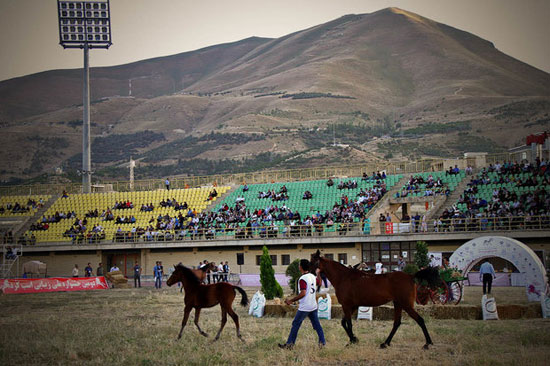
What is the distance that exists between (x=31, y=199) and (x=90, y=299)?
3200cm

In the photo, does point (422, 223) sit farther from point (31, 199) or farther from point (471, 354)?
point (31, 199)

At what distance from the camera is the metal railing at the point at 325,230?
38938mm

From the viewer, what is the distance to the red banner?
123ft

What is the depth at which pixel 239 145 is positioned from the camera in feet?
504

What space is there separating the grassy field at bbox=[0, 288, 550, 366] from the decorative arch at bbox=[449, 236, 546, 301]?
4825 mm

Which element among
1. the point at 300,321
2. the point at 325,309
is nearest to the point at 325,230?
the point at 325,309

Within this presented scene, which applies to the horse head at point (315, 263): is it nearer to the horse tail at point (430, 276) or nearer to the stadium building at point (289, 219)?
the horse tail at point (430, 276)

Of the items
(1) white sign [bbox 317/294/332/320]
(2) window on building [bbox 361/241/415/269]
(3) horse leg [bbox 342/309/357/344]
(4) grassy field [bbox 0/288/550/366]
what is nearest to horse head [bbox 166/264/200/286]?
(4) grassy field [bbox 0/288/550/366]

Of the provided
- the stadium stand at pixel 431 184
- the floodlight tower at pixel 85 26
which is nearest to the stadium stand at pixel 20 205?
the floodlight tower at pixel 85 26

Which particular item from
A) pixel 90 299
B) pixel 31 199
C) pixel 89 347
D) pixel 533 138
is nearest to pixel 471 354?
pixel 89 347

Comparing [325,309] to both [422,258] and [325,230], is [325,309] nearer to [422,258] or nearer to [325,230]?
[422,258]

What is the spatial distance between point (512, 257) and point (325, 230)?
19748 millimetres

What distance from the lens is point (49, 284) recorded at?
1543 inches

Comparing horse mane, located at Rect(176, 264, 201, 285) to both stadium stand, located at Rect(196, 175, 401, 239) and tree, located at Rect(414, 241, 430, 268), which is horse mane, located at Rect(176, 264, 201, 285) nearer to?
tree, located at Rect(414, 241, 430, 268)
